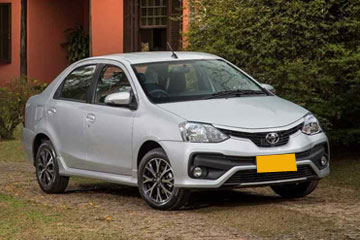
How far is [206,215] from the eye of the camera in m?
9.08

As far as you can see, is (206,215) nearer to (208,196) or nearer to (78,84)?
(208,196)

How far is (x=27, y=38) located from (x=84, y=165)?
16672 mm

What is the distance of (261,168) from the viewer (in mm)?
9055

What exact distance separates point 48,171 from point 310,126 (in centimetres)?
304

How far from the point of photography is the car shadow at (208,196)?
9820mm

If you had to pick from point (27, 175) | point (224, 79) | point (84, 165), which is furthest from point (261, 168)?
point (27, 175)

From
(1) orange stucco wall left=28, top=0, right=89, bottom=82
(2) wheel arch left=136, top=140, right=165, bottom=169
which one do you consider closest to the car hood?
(2) wheel arch left=136, top=140, right=165, bottom=169

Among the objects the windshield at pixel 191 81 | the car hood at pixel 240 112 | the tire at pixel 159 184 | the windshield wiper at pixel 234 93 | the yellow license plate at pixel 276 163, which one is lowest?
the tire at pixel 159 184

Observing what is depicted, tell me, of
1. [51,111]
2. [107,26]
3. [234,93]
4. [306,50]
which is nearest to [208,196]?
[234,93]

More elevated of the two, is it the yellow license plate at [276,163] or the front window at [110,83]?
the front window at [110,83]

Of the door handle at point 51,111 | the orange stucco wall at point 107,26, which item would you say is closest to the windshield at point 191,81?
the door handle at point 51,111

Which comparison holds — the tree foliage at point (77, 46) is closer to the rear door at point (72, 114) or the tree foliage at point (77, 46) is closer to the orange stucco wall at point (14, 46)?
the orange stucco wall at point (14, 46)

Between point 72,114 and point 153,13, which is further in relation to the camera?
point 153,13

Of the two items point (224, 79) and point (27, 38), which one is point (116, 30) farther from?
point (224, 79)
